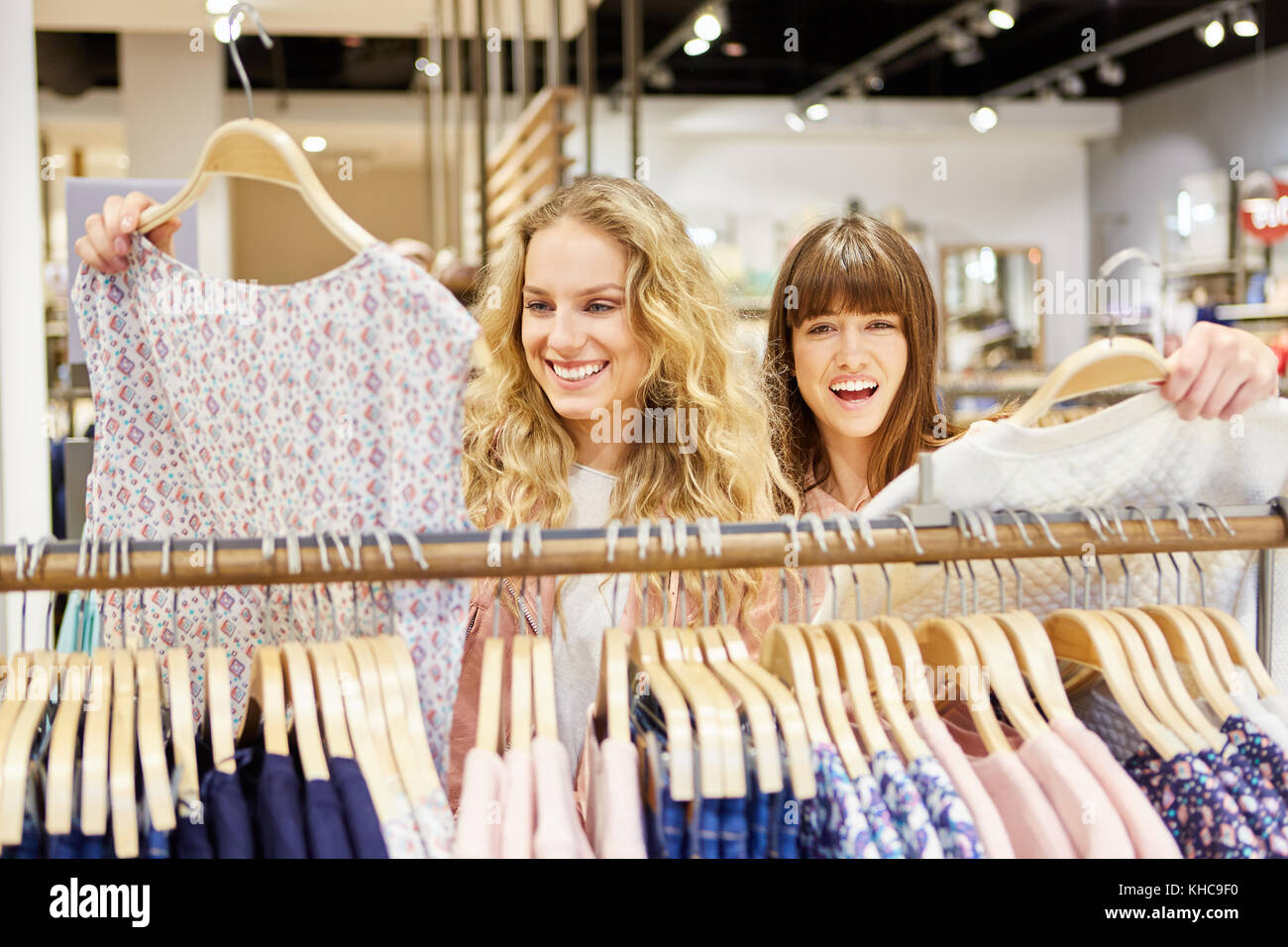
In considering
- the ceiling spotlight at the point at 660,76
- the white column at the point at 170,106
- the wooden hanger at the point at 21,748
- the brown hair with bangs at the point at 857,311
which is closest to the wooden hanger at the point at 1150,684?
the brown hair with bangs at the point at 857,311

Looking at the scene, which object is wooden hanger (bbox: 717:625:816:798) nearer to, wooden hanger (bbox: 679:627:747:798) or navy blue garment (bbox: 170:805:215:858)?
wooden hanger (bbox: 679:627:747:798)

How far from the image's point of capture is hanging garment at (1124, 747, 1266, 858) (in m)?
1.14

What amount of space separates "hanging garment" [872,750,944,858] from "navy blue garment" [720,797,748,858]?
0.15 meters

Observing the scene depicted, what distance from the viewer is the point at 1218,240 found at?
997 cm

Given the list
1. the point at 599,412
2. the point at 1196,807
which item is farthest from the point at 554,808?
the point at 599,412

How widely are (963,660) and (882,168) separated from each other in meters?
10.8

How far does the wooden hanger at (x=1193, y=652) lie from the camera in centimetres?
125

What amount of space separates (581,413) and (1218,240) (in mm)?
9990

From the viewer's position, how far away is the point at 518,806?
1133 mm

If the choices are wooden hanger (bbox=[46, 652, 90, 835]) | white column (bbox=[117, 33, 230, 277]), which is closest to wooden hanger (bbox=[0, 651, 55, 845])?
wooden hanger (bbox=[46, 652, 90, 835])

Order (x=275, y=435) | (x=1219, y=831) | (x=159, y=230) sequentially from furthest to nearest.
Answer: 1. (x=159, y=230)
2. (x=275, y=435)
3. (x=1219, y=831)

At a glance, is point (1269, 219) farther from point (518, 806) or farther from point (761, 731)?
point (518, 806)

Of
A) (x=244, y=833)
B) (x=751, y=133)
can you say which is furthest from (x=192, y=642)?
(x=751, y=133)
